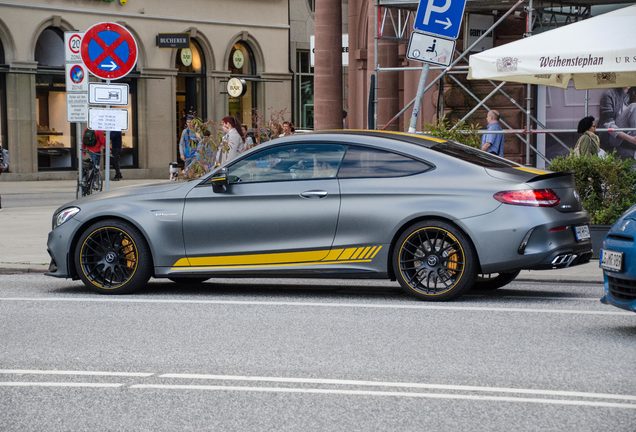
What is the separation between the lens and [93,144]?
86.6ft

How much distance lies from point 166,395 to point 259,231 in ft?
14.2

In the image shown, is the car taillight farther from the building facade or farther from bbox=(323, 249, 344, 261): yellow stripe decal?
the building facade

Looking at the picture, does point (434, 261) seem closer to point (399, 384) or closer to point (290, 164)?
point (290, 164)

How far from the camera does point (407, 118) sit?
24719 mm

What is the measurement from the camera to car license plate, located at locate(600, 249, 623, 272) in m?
8.78

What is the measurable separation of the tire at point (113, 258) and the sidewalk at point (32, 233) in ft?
8.97

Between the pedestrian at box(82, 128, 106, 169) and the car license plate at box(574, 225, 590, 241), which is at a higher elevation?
the pedestrian at box(82, 128, 106, 169)

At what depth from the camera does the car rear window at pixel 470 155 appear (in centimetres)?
1121

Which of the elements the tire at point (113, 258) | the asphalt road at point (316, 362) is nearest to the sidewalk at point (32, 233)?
the asphalt road at point (316, 362)

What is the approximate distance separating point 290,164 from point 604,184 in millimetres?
4675

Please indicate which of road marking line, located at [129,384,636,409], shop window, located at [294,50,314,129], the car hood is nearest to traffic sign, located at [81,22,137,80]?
the car hood

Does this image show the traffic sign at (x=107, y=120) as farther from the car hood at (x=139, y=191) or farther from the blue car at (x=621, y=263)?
the blue car at (x=621, y=263)

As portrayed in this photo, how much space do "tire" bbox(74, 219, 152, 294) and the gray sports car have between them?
12mm

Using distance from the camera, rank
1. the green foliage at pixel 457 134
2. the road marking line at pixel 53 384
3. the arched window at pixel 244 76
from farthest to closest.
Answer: the arched window at pixel 244 76 < the green foliage at pixel 457 134 < the road marking line at pixel 53 384
